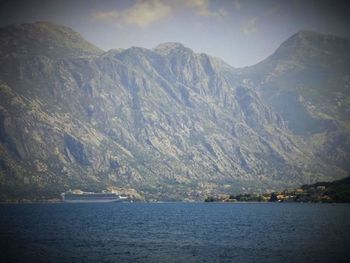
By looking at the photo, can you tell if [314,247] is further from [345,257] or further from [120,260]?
[120,260]

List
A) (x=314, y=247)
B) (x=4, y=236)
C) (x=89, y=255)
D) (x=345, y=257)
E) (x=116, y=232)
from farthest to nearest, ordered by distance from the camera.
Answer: (x=116, y=232), (x=4, y=236), (x=314, y=247), (x=89, y=255), (x=345, y=257)

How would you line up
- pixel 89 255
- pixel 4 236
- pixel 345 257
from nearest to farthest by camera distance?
pixel 345 257, pixel 89 255, pixel 4 236

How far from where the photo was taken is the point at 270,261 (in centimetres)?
10444

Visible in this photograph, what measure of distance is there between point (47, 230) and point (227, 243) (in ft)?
230

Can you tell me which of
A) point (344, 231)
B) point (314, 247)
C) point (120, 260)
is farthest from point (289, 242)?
point (120, 260)

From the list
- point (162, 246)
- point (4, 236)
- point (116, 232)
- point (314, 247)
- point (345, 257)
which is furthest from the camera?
point (116, 232)

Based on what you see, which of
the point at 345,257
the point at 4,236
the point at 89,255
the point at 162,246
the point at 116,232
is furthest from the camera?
the point at 116,232

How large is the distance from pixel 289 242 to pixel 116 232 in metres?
63.3

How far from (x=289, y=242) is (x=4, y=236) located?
83.6 metres

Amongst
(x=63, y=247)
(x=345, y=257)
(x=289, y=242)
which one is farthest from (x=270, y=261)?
(x=63, y=247)

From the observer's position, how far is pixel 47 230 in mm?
172625

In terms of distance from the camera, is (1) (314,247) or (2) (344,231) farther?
(2) (344,231)

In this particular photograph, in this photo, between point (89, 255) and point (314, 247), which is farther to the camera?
point (314, 247)

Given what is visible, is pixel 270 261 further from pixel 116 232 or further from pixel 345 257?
pixel 116 232
